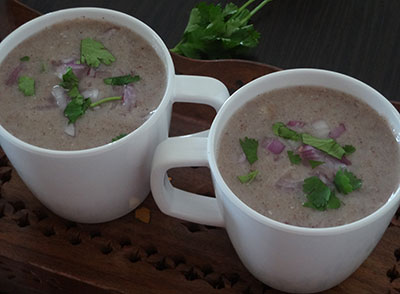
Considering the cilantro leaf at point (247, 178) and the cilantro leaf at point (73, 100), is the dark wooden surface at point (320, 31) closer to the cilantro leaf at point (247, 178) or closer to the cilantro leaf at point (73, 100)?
the cilantro leaf at point (73, 100)

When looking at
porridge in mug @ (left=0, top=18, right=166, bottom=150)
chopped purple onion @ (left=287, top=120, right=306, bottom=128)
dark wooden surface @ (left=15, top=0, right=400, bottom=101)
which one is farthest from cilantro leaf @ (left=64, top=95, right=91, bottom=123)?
dark wooden surface @ (left=15, top=0, right=400, bottom=101)

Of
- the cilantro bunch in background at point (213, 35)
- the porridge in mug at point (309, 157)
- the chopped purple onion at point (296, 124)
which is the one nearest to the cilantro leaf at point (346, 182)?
the porridge in mug at point (309, 157)

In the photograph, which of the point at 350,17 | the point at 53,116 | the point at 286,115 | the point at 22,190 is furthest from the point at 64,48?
the point at 350,17

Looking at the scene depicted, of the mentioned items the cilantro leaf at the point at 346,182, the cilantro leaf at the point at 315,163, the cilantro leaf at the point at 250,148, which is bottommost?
the cilantro leaf at the point at 250,148

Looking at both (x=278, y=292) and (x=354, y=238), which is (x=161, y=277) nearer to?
(x=278, y=292)

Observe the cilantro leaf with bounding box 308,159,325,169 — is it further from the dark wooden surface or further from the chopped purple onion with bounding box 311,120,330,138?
the dark wooden surface
